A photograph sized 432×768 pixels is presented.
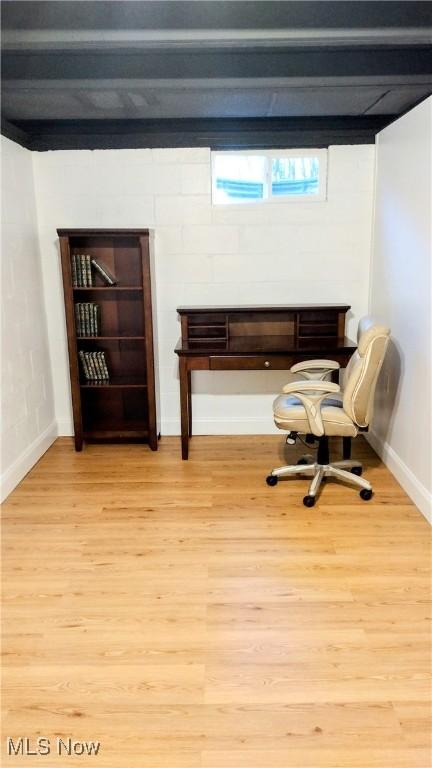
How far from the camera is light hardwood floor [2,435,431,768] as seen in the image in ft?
5.38

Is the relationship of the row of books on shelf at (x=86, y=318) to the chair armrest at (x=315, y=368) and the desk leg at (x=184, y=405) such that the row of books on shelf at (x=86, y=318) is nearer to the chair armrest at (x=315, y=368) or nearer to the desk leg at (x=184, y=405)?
the desk leg at (x=184, y=405)

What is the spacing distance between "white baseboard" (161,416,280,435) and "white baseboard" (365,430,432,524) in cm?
81

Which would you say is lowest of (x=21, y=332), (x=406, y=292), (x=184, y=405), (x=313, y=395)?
(x=184, y=405)

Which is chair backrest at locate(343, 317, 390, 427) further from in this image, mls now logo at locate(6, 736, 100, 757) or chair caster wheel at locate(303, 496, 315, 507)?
mls now logo at locate(6, 736, 100, 757)

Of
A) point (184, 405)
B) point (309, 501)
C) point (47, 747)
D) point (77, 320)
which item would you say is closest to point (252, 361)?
point (184, 405)

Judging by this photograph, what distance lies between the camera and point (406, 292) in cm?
316

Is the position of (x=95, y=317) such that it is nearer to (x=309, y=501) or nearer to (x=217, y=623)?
(x=309, y=501)

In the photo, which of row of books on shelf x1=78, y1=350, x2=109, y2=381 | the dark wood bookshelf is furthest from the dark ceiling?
row of books on shelf x1=78, y1=350, x2=109, y2=381

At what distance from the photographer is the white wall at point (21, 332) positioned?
325cm

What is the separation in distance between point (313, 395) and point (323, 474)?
1.73 feet

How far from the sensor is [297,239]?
3854mm

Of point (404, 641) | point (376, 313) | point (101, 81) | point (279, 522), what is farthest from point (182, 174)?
point (404, 641)

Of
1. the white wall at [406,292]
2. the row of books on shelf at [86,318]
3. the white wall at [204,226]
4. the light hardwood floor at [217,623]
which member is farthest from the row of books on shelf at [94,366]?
the white wall at [406,292]

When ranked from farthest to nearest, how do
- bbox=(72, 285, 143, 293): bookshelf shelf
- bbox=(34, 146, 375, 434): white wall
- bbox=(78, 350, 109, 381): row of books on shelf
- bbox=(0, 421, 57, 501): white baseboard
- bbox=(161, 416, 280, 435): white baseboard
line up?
bbox=(161, 416, 280, 435): white baseboard < bbox=(78, 350, 109, 381): row of books on shelf < bbox=(34, 146, 375, 434): white wall < bbox=(72, 285, 143, 293): bookshelf shelf < bbox=(0, 421, 57, 501): white baseboard
